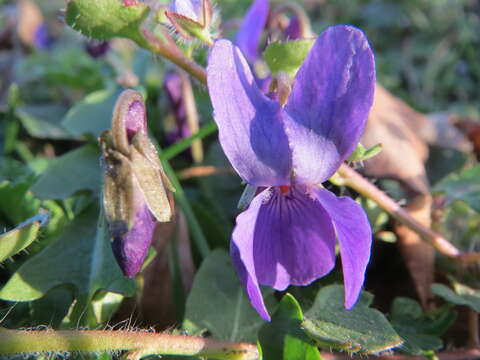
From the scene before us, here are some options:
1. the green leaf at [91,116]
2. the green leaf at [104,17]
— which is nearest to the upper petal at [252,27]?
the green leaf at [91,116]

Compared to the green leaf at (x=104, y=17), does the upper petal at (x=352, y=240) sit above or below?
below

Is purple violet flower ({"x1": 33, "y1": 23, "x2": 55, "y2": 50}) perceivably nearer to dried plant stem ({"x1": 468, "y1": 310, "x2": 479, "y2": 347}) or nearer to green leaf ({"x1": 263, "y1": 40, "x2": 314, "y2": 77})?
green leaf ({"x1": 263, "y1": 40, "x2": 314, "y2": 77})

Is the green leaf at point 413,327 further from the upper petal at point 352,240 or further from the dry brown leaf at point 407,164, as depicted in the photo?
the upper petal at point 352,240

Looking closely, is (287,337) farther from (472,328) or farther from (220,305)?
(472,328)

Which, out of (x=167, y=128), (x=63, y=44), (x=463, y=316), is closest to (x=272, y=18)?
(x=167, y=128)

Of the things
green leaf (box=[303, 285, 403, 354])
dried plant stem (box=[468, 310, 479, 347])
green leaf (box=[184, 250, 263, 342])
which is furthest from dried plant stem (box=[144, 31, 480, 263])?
green leaf (box=[184, 250, 263, 342])

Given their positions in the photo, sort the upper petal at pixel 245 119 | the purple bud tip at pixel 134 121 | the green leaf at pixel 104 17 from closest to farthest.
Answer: the upper petal at pixel 245 119 < the purple bud tip at pixel 134 121 < the green leaf at pixel 104 17
